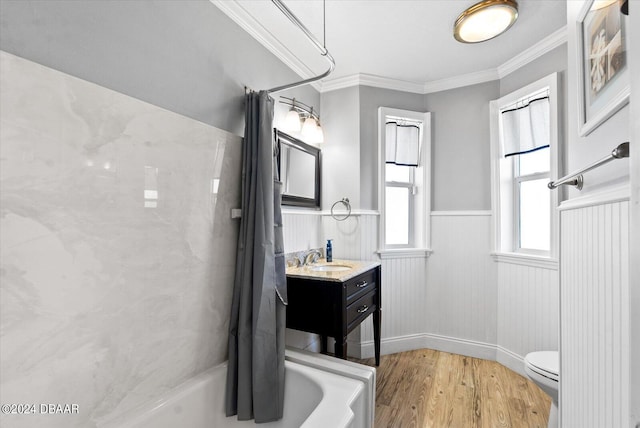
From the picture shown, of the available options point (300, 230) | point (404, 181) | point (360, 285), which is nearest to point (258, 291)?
point (360, 285)

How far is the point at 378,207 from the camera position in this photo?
2654 millimetres

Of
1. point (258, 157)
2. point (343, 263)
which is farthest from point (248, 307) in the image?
point (343, 263)

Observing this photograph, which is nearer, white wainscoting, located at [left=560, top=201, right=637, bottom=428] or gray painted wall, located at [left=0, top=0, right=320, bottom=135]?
white wainscoting, located at [left=560, top=201, right=637, bottom=428]

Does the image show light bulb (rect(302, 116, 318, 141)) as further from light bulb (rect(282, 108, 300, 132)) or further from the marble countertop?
the marble countertop

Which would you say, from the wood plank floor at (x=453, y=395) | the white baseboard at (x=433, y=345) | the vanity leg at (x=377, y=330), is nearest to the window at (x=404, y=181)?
the vanity leg at (x=377, y=330)

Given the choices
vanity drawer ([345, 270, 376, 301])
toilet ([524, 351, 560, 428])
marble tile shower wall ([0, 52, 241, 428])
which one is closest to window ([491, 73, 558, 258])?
toilet ([524, 351, 560, 428])

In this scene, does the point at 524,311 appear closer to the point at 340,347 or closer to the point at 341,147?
the point at 340,347

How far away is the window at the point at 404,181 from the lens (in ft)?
8.79

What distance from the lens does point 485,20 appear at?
1.85 meters

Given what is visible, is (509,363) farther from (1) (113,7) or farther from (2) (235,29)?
(1) (113,7)

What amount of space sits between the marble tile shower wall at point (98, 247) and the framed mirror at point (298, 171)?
0.75 meters

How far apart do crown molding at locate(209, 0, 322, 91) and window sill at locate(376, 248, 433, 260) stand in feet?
5.44

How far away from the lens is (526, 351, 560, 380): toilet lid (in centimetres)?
152

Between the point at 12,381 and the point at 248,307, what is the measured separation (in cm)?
82
